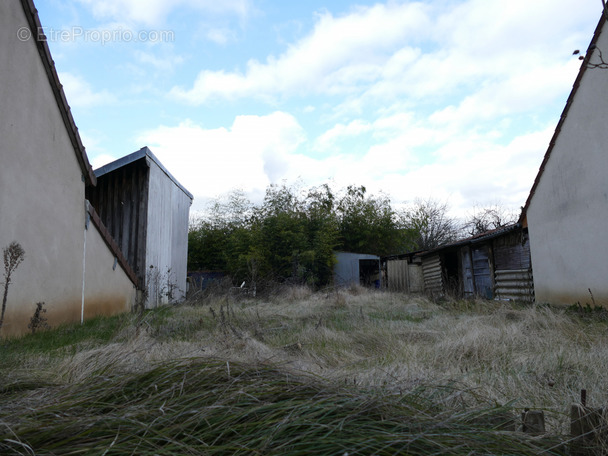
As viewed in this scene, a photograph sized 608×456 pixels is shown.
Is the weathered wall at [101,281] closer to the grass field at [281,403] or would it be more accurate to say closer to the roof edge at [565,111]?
the grass field at [281,403]

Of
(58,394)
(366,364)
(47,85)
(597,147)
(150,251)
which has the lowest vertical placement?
(366,364)

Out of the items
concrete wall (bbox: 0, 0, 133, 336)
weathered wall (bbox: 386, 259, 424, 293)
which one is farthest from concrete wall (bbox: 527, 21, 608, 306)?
weathered wall (bbox: 386, 259, 424, 293)

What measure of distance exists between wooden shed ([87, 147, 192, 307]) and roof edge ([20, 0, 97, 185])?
2863 millimetres

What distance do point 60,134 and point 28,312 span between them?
8.39 ft

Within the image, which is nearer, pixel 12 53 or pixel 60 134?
pixel 12 53

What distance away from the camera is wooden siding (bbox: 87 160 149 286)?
10.0m

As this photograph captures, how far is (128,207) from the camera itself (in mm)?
10203

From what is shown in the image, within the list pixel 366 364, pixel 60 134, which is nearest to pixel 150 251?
pixel 60 134

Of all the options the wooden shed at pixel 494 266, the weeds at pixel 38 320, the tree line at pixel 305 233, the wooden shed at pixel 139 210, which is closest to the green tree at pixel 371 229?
the tree line at pixel 305 233

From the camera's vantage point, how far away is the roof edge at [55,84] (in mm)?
5469

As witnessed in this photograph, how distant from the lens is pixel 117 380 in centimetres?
213

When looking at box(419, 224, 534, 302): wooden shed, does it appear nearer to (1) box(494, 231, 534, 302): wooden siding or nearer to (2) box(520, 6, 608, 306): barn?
(1) box(494, 231, 534, 302): wooden siding

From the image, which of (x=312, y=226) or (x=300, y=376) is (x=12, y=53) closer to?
(x=300, y=376)

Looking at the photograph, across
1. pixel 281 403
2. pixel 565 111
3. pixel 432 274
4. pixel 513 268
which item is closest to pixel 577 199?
pixel 565 111
